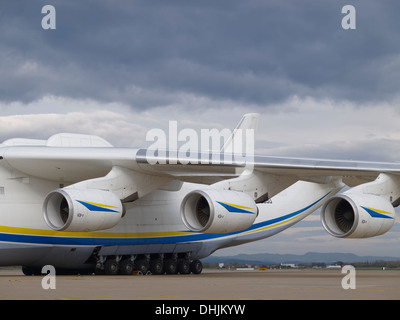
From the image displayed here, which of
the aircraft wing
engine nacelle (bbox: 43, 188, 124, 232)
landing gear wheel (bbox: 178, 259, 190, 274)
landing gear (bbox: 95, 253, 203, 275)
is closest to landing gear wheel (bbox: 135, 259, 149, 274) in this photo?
landing gear (bbox: 95, 253, 203, 275)

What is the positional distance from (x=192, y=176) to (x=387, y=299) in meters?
9.54

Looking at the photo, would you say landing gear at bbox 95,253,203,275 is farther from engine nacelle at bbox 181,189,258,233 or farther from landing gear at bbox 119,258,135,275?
engine nacelle at bbox 181,189,258,233

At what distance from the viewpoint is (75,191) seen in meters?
15.9

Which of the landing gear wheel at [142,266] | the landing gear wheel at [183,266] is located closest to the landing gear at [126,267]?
the landing gear wheel at [142,266]

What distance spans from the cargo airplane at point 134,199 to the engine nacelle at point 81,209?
2 centimetres

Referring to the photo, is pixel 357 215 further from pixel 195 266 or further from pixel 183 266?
pixel 195 266

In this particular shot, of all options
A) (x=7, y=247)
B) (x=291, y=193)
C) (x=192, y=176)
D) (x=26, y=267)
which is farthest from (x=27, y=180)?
(x=291, y=193)

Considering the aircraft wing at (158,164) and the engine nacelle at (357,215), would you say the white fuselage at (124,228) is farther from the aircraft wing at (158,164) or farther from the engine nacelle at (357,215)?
the engine nacelle at (357,215)

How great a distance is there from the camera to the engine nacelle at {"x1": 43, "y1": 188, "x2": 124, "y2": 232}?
15.7 meters

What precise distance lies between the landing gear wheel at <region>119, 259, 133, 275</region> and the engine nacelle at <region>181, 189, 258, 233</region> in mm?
3755

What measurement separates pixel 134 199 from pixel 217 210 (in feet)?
9.05

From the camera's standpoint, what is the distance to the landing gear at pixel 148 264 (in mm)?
19344

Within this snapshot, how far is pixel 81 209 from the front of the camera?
15.7m
